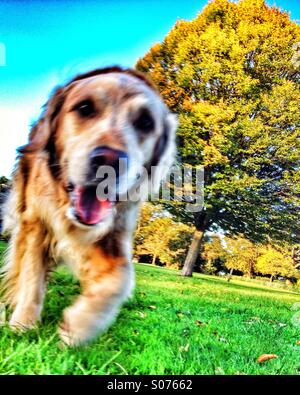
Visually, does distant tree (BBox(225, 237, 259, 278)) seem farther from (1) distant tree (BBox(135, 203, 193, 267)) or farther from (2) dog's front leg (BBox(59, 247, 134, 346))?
(2) dog's front leg (BBox(59, 247, 134, 346))

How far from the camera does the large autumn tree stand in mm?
1823

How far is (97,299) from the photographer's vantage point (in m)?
1.40

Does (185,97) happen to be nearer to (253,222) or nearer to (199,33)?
(199,33)

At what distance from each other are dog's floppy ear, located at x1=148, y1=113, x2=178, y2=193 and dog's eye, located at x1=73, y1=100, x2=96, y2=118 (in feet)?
0.97

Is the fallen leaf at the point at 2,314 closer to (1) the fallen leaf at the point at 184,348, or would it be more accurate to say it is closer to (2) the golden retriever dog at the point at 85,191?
(2) the golden retriever dog at the point at 85,191

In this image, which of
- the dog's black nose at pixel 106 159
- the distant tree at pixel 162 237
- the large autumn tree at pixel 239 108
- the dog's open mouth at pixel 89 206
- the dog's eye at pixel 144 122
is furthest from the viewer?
the large autumn tree at pixel 239 108

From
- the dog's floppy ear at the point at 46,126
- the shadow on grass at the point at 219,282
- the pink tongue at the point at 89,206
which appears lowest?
the shadow on grass at the point at 219,282

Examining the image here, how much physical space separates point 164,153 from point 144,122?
7.1 inches

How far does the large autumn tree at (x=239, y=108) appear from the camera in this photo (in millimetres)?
1823

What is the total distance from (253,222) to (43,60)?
1194 millimetres

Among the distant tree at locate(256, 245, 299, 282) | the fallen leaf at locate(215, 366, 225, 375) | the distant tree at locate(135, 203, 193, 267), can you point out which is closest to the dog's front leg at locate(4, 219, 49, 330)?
the distant tree at locate(135, 203, 193, 267)

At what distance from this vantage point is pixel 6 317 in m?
1.59

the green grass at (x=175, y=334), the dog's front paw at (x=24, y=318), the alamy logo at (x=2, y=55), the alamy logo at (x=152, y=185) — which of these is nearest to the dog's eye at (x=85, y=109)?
the alamy logo at (x=152, y=185)
